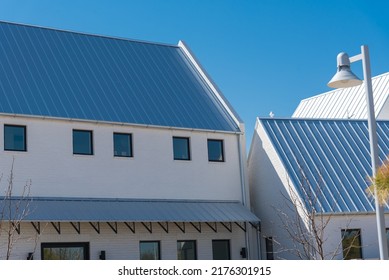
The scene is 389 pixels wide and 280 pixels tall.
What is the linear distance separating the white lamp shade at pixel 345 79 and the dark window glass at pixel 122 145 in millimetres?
14192

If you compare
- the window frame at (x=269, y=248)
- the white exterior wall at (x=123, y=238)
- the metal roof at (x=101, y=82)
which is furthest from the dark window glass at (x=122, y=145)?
the window frame at (x=269, y=248)

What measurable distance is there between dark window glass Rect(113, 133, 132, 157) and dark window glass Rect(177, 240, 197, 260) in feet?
13.4

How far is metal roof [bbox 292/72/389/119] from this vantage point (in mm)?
39531

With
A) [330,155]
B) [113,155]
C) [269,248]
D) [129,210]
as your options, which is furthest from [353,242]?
[113,155]

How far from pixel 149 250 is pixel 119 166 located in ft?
11.2

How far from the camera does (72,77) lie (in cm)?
3008

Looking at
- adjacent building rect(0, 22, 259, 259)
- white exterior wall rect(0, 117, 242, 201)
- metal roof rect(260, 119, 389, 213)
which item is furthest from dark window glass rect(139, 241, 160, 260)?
metal roof rect(260, 119, 389, 213)

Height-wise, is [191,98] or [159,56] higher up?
[159,56]

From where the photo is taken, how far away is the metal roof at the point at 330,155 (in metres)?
29.6

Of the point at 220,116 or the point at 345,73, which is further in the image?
the point at 220,116

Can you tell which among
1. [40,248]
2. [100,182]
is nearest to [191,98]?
[100,182]

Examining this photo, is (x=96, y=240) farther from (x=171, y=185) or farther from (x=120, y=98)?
(x=120, y=98)

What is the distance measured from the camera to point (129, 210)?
1091 inches
